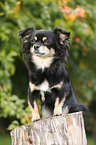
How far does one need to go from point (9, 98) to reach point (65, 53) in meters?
2.00

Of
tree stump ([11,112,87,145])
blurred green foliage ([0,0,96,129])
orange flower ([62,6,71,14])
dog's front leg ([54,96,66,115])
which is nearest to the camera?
tree stump ([11,112,87,145])

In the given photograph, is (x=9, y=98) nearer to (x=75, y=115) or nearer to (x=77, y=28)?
(x=75, y=115)

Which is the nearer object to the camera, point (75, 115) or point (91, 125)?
point (75, 115)

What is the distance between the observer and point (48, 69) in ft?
11.3

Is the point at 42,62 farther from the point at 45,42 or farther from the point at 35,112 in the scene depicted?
the point at 35,112

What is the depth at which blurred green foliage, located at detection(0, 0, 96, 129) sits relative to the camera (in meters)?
5.27

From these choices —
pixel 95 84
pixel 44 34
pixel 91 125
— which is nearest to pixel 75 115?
pixel 44 34

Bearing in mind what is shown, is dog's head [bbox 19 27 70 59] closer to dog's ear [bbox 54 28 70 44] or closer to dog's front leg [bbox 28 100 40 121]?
→ dog's ear [bbox 54 28 70 44]

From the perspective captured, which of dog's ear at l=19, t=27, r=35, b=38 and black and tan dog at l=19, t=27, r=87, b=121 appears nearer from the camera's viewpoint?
black and tan dog at l=19, t=27, r=87, b=121

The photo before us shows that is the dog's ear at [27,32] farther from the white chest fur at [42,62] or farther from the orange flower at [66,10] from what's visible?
the orange flower at [66,10]

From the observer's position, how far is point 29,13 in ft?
21.0

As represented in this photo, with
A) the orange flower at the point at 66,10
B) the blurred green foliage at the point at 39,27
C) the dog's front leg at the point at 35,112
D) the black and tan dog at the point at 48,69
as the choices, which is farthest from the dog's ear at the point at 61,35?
the orange flower at the point at 66,10

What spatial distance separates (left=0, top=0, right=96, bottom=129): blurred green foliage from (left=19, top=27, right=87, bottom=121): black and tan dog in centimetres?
132

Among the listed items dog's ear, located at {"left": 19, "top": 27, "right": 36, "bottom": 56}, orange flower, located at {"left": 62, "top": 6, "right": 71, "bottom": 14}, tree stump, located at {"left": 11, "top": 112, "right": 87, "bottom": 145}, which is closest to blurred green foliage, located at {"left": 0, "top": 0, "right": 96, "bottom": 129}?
orange flower, located at {"left": 62, "top": 6, "right": 71, "bottom": 14}
